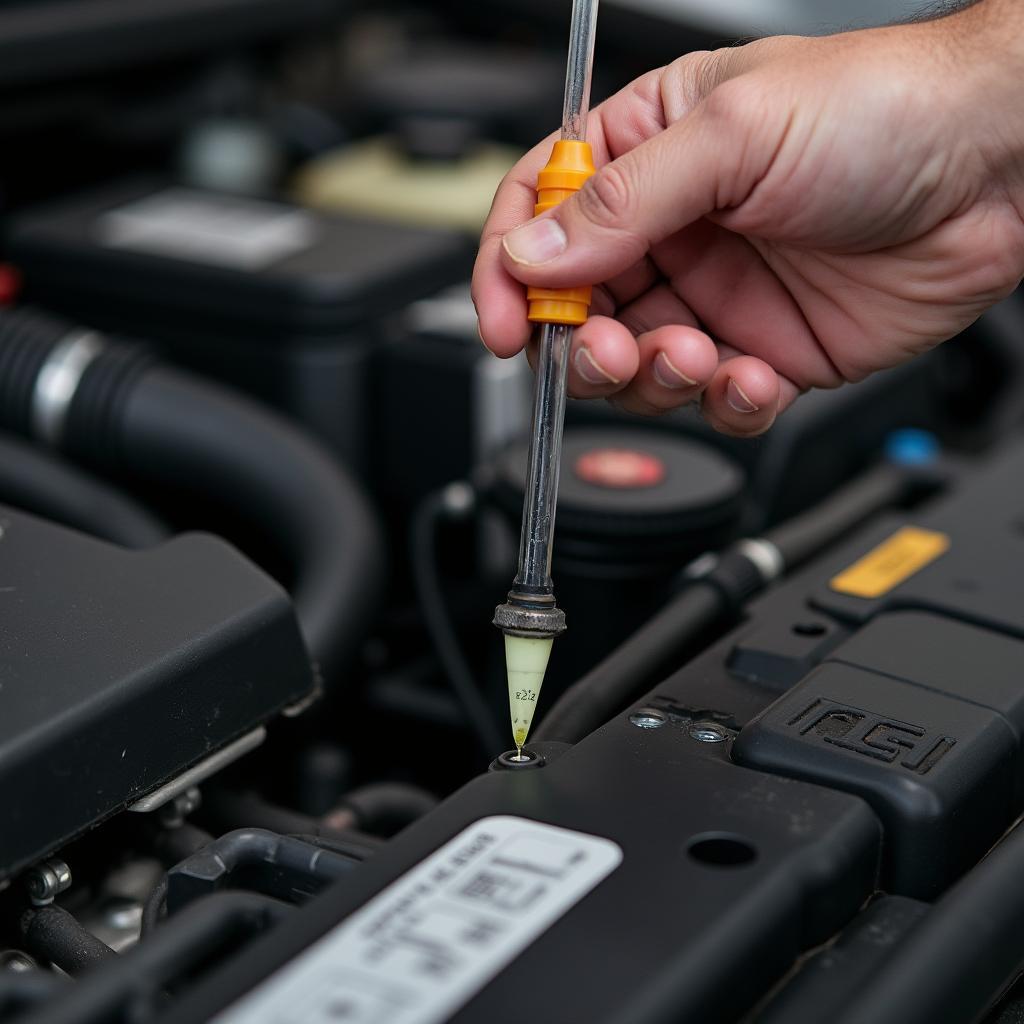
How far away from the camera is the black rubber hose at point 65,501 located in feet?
3.07

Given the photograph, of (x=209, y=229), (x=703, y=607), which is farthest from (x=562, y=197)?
(x=209, y=229)

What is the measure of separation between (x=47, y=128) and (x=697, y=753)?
3.23 ft

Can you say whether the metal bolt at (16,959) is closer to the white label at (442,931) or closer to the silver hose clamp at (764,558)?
the white label at (442,931)

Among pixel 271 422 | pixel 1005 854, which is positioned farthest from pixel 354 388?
pixel 1005 854

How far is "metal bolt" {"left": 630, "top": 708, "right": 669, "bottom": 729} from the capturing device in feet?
2.10

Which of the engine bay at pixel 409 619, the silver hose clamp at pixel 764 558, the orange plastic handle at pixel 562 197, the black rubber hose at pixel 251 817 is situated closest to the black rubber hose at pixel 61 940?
the engine bay at pixel 409 619

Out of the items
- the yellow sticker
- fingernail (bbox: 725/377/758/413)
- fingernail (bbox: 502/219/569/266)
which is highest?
fingernail (bbox: 502/219/569/266)

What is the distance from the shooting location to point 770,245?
2.64 ft

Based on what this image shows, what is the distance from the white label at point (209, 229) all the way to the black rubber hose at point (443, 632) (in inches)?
11.2

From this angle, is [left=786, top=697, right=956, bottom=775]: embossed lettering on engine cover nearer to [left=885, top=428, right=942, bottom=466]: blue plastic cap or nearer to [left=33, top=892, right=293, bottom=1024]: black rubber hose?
[left=33, top=892, right=293, bottom=1024]: black rubber hose

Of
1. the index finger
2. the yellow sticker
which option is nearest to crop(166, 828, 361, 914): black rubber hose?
the index finger

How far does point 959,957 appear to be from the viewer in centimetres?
52

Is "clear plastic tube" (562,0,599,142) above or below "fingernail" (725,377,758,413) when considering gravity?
above

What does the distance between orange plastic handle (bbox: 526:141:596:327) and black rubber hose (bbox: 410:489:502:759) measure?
31 cm
